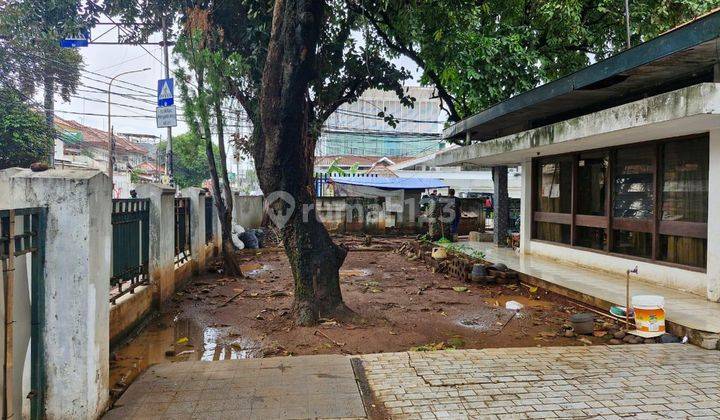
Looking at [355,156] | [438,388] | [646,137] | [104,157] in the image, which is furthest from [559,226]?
[104,157]

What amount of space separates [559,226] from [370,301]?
5216mm

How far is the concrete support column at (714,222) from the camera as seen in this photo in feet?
20.8

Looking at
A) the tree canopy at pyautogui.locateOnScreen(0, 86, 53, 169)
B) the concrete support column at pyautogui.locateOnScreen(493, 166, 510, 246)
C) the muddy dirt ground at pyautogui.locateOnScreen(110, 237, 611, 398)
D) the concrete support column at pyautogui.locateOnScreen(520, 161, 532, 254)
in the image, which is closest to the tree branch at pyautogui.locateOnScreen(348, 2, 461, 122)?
the concrete support column at pyautogui.locateOnScreen(493, 166, 510, 246)

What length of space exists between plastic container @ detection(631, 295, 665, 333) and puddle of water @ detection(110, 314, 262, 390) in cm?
439

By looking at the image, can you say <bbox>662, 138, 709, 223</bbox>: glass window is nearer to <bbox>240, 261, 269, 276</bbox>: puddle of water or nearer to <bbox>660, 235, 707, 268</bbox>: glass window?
<bbox>660, 235, 707, 268</bbox>: glass window

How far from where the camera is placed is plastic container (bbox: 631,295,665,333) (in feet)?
17.3

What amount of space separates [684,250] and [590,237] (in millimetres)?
2209

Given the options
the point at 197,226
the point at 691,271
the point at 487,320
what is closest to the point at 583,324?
the point at 487,320

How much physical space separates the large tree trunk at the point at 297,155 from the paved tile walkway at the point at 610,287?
4005 millimetres

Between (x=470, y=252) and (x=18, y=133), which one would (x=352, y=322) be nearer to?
(x=470, y=252)

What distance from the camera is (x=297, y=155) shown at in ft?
18.8

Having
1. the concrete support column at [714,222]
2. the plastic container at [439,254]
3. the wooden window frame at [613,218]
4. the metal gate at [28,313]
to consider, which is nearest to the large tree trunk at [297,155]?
the metal gate at [28,313]

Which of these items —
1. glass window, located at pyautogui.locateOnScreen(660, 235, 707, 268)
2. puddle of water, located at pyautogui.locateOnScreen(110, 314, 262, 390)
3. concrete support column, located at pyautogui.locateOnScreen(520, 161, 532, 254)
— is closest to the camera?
puddle of water, located at pyautogui.locateOnScreen(110, 314, 262, 390)

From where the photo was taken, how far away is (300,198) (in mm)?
5820
